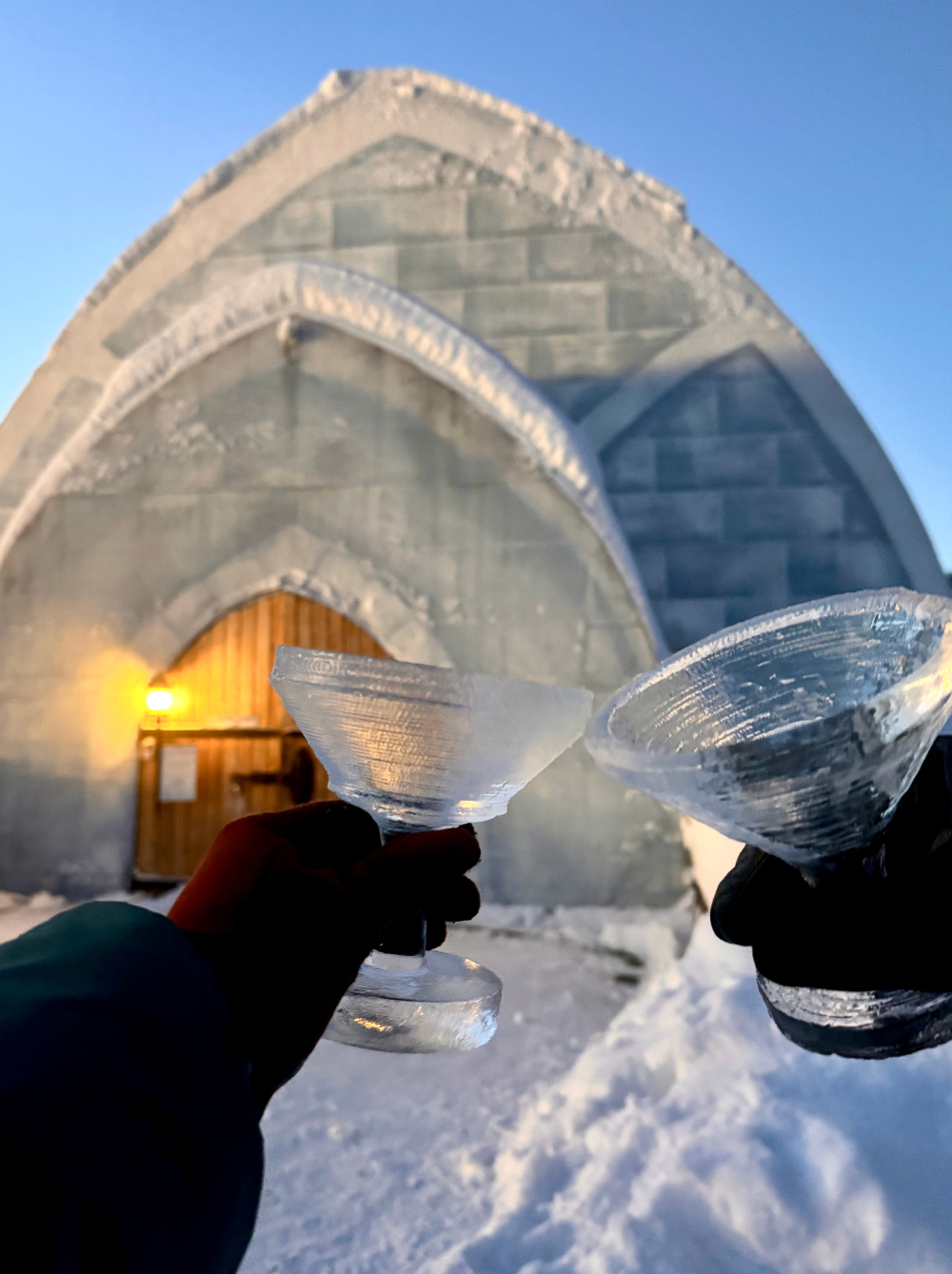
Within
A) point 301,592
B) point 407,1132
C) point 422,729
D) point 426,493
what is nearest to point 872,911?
point 422,729

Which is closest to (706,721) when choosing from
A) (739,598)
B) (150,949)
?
(150,949)

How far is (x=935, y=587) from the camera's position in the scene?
568cm

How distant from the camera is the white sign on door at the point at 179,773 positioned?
6070 mm

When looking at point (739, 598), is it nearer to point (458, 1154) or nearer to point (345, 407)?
point (345, 407)

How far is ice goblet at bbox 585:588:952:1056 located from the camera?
3.44 ft

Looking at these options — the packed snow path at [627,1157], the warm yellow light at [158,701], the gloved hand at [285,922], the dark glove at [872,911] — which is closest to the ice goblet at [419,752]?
the gloved hand at [285,922]

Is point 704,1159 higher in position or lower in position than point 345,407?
lower

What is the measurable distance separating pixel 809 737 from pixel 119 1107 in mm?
905

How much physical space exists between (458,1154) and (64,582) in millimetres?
5022

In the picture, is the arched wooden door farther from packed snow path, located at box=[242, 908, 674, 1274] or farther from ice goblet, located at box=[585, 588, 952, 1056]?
ice goblet, located at box=[585, 588, 952, 1056]

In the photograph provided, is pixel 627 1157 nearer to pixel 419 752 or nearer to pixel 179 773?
pixel 419 752

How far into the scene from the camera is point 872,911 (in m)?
1.22

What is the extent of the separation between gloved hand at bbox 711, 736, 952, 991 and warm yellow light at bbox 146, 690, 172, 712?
5.40m

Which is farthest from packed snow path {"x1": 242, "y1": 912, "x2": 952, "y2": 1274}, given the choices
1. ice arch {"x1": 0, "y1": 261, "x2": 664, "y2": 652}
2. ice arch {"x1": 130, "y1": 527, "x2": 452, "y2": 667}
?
ice arch {"x1": 0, "y1": 261, "x2": 664, "y2": 652}
